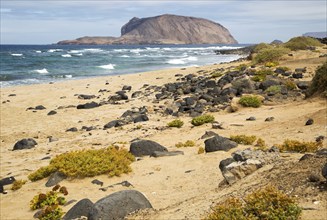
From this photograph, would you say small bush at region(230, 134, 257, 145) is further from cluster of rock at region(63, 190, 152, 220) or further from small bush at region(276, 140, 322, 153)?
cluster of rock at region(63, 190, 152, 220)

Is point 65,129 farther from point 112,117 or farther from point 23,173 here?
point 23,173

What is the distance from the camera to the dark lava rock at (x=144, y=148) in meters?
11.7

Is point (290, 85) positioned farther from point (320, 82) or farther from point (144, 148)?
point (144, 148)

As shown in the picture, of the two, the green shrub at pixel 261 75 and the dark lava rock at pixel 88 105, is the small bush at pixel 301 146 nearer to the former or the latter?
the green shrub at pixel 261 75

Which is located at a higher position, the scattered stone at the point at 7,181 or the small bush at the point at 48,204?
the small bush at the point at 48,204

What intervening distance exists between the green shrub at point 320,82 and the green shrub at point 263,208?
1253cm

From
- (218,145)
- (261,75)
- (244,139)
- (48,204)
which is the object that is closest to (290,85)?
(261,75)

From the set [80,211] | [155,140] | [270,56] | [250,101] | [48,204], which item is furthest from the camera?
[270,56]

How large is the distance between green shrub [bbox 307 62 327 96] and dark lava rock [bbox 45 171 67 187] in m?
11.8

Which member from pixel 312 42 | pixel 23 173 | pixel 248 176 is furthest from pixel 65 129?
pixel 312 42

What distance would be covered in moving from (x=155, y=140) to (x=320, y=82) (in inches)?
320

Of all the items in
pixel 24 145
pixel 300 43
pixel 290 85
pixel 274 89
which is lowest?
pixel 24 145

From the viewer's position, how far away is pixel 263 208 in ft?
15.6

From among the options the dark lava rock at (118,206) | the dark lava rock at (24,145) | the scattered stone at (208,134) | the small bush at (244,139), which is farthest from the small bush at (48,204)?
the dark lava rock at (24,145)
